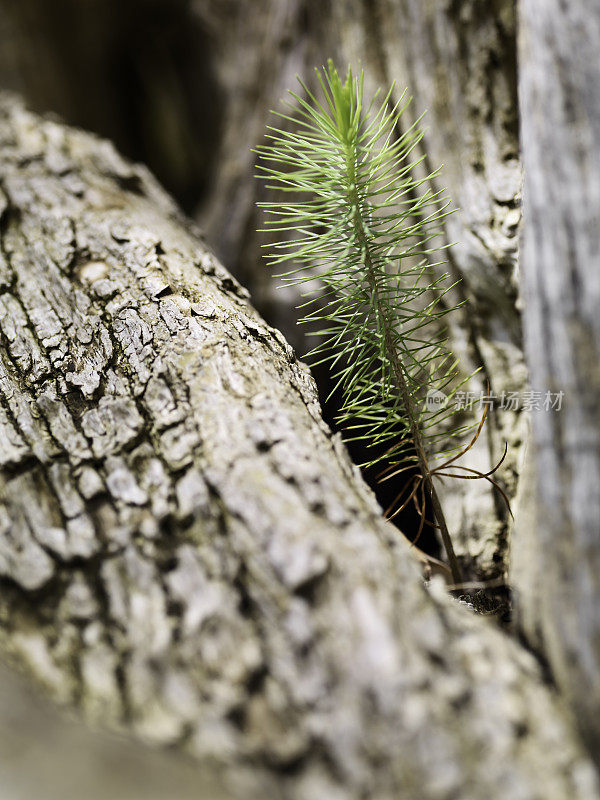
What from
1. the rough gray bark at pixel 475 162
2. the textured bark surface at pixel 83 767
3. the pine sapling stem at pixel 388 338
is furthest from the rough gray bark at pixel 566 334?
the textured bark surface at pixel 83 767

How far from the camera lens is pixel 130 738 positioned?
0.68 meters

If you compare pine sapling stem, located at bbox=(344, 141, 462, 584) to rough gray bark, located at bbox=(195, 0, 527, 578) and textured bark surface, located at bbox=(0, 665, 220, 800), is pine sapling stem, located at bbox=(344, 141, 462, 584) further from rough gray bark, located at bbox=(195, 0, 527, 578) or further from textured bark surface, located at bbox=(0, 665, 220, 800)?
textured bark surface, located at bbox=(0, 665, 220, 800)

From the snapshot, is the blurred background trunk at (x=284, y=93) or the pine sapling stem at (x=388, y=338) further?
the blurred background trunk at (x=284, y=93)

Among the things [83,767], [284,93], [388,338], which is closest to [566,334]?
[388,338]

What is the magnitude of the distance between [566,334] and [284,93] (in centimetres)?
139

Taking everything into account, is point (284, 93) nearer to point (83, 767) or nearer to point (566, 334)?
point (566, 334)

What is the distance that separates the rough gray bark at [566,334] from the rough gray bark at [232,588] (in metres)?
0.08

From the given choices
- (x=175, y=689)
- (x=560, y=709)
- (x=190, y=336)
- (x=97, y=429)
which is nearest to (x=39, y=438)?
(x=97, y=429)

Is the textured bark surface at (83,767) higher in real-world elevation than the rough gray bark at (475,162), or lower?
lower

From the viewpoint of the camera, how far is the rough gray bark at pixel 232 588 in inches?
25.3

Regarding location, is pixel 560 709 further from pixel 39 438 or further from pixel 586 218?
pixel 39 438

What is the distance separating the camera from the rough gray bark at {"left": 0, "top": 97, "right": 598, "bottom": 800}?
2.11 ft

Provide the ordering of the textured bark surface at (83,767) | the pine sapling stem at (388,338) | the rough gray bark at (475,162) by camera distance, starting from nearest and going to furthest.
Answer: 1. the textured bark surface at (83,767)
2. the pine sapling stem at (388,338)
3. the rough gray bark at (475,162)

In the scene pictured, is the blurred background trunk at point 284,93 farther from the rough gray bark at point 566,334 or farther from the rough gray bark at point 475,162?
the rough gray bark at point 566,334
